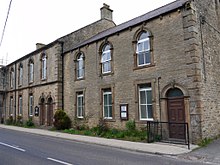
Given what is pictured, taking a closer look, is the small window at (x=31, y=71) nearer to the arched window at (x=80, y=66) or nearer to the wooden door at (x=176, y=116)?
the arched window at (x=80, y=66)

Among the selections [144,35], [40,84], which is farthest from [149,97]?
[40,84]

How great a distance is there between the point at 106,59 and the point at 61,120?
6.31m

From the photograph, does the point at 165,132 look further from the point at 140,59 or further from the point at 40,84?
the point at 40,84

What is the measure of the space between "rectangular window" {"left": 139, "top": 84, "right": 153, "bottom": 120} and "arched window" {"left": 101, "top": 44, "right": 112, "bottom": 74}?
11.0 ft

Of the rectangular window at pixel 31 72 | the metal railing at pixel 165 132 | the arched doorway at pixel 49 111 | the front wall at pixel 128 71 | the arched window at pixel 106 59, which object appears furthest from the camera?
the rectangular window at pixel 31 72

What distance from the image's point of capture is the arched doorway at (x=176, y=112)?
1145cm

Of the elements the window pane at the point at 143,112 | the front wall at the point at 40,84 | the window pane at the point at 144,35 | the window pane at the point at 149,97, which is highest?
the window pane at the point at 144,35

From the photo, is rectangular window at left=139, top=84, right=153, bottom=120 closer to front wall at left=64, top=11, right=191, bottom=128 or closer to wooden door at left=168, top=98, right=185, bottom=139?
front wall at left=64, top=11, right=191, bottom=128

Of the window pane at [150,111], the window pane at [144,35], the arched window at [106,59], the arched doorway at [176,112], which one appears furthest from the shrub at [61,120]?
the arched doorway at [176,112]

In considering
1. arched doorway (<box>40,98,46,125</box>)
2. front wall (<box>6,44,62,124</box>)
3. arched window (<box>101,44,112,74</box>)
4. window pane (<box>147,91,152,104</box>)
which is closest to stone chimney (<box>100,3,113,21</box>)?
front wall (<box>6,44,62,124</box>)

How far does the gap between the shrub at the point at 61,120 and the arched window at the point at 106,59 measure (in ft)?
17.4

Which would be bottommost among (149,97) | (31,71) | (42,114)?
(42,114)

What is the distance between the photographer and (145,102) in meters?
13.3

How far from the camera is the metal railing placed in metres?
11.2
